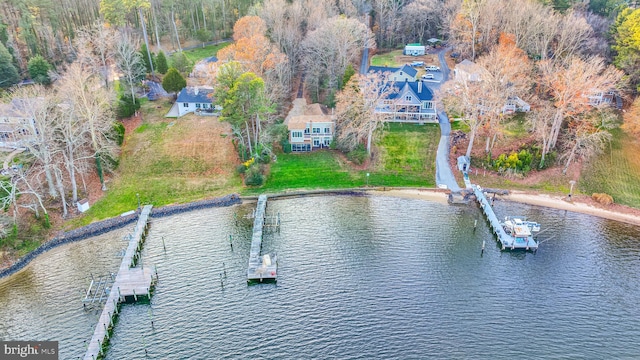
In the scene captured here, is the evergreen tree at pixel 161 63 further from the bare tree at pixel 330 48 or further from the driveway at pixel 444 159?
the driveway at pixel 444 159

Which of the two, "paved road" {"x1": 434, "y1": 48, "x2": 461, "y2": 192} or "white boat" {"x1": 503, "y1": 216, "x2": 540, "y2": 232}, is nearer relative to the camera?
"white boat" {"x1": 503, "y1": 216, "x2": 540, "y2": 232}

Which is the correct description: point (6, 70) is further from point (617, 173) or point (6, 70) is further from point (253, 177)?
point (617, 173)

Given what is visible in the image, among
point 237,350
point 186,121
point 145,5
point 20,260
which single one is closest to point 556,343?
point 237,350

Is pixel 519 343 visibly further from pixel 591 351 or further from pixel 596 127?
pixel 596 127

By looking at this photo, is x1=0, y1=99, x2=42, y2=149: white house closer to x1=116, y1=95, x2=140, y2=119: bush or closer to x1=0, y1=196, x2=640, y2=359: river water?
x1=0, y1=196, x2=640, y2=359: river water

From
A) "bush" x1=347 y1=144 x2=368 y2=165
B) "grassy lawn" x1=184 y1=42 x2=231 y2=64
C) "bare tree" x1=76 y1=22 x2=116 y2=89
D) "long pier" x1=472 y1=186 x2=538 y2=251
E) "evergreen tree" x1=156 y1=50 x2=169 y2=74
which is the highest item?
"bare tree" x1=76 y1=22 x2=116 y2=89

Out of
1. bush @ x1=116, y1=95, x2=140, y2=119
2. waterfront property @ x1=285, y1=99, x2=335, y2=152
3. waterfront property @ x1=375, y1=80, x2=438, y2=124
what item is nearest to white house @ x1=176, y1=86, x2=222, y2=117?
bush @ x1=116, y1=95, x2=140, y2=119

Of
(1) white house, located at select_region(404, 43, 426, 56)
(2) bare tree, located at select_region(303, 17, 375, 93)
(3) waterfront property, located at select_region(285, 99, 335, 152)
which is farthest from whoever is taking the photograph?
(1) white house, located at select_region(404, 43, 426, 56)

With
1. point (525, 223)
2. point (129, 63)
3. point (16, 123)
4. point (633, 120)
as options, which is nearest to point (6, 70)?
point (129, 63)
